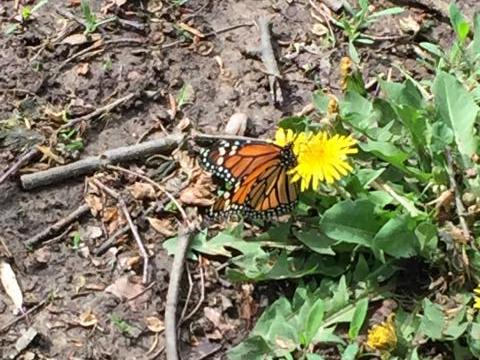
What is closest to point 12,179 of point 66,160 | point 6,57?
point 66,160

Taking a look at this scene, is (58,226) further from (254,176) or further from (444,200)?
(444,200)

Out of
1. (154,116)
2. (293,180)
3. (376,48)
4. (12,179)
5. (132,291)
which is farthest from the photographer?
(376,48)

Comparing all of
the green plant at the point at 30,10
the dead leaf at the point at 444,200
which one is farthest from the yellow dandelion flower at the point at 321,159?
the green plant at the point at 30,10

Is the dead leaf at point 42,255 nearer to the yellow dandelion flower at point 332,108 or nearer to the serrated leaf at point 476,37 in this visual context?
the yellow dandelion flower at point 332,108

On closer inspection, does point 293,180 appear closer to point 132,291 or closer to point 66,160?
point 132,291

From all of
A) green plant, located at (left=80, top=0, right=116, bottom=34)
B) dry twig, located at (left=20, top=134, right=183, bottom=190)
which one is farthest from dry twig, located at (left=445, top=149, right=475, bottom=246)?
green plant, located at (left=80, top=0, right=116, bottom=34)

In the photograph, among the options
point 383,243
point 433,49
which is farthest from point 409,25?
point 383,243
